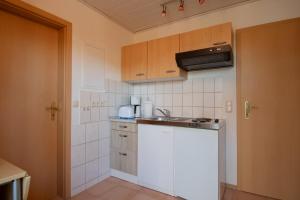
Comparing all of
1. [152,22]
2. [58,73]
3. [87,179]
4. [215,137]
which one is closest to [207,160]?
[215,137]

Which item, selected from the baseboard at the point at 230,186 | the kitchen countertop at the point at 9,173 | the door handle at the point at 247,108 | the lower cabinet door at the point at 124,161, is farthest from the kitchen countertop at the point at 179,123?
the kitchen countertop at the point at 9,173

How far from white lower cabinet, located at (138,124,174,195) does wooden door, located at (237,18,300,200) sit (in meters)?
0.93

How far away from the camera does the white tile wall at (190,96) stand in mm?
2236

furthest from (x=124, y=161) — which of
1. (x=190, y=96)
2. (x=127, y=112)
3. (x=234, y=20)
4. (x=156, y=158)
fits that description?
(x=234, y=20)

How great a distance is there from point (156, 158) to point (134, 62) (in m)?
1.49

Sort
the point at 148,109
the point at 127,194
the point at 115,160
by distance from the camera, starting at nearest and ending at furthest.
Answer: the point at 127,194
the point at 115,160
the point at 148,109

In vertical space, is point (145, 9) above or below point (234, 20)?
above

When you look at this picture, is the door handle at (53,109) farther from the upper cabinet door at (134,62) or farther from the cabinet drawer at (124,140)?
the upper cabinet door at (134,62)

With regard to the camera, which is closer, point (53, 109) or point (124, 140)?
point (53, 109)

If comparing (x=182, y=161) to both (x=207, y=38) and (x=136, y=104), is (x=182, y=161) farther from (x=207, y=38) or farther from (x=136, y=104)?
(x=207, y=38)

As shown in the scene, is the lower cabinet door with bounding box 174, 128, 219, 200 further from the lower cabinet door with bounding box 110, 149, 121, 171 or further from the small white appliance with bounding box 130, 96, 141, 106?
the small white appliance with bounding box 130, 96, 141, 106

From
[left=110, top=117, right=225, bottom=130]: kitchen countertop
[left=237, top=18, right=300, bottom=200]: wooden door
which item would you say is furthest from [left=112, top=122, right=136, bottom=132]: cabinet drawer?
[left=237, top=18, right=300, bottom=200]: wooden door

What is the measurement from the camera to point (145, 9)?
2279mm

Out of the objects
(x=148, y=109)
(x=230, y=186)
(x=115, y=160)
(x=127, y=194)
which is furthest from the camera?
(x=148, y=109)
